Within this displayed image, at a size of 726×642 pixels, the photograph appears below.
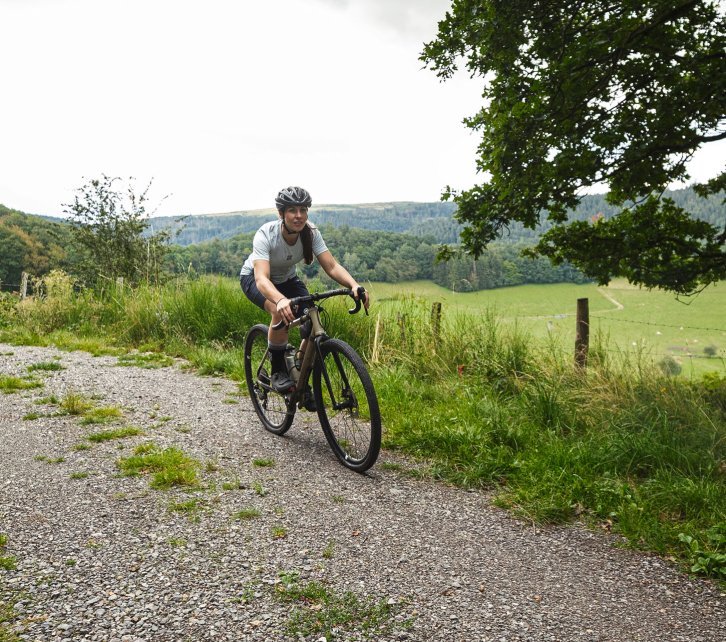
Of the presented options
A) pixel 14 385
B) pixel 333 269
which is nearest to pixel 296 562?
pixel 333 269

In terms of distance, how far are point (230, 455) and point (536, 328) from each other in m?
4.47

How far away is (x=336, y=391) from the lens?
4.66 meters

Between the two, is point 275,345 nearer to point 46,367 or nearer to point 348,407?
point 348,407

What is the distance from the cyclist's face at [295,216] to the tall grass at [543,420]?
5.95 feet

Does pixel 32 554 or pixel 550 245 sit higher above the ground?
pixel 550 245

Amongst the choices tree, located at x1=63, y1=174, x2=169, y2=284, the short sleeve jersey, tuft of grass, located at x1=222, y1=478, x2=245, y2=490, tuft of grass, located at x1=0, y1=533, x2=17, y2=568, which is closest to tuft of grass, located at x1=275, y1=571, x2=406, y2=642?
tuft of grass, located at x1=222, y1=478, x2=245, y2=490

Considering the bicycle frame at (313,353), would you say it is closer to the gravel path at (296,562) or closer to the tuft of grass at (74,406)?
the gravel path at (296,562)

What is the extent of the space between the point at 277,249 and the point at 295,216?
1.34 ft

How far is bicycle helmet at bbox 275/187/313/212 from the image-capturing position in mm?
4672

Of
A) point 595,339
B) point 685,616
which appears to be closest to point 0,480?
point 685,616

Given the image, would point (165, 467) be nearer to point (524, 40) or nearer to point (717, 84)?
point (524, 40)

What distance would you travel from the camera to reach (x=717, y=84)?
4902 millimetres

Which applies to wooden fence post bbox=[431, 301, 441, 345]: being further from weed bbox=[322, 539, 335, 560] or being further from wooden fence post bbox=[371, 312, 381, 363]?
weed bbox=[322, 539, 335, 560]

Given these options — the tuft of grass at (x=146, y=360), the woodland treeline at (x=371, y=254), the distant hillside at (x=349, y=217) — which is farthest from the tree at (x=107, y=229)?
the distant hillside at (x=349, y=217)
